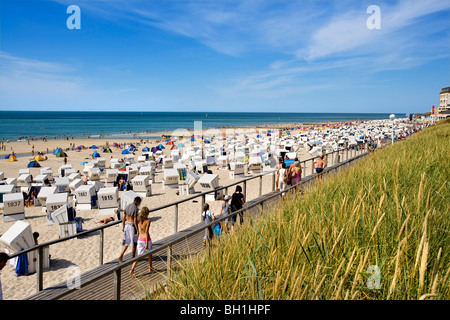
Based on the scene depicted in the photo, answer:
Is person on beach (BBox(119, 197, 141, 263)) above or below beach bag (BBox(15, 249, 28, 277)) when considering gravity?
above

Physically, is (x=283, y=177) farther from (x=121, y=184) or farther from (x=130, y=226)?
(x=121, y=184)

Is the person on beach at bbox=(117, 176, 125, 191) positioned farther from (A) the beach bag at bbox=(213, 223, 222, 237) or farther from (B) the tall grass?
(B) the tall grass

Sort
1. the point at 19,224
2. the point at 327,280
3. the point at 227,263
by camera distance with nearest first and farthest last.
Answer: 1. the point at 327,280
2. the point at 227,263
3. the point at 19,224

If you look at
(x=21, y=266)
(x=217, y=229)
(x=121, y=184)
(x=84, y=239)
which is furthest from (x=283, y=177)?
(x=121, y=184)

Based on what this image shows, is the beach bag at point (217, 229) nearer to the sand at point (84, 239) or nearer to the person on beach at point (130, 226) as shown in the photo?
the person on beach at point (130, 226)

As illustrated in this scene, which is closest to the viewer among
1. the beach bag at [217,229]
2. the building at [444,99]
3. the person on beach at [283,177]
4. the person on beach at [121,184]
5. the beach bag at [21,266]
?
the beach bag at [217,229]

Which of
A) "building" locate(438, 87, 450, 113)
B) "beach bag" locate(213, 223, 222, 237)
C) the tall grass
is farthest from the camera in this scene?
"building" locate(438, 87, 450, 113)

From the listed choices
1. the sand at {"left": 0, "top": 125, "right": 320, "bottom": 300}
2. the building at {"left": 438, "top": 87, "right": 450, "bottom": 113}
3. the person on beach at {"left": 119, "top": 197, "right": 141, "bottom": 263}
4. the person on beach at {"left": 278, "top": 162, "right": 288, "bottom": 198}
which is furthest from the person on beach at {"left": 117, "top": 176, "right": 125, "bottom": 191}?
the building at {"left": 438, "top": 87, "right": 450, "bottom": 113}

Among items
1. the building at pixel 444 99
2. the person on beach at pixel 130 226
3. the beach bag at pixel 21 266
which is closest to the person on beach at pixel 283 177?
the person on beach at pixel 130 226
